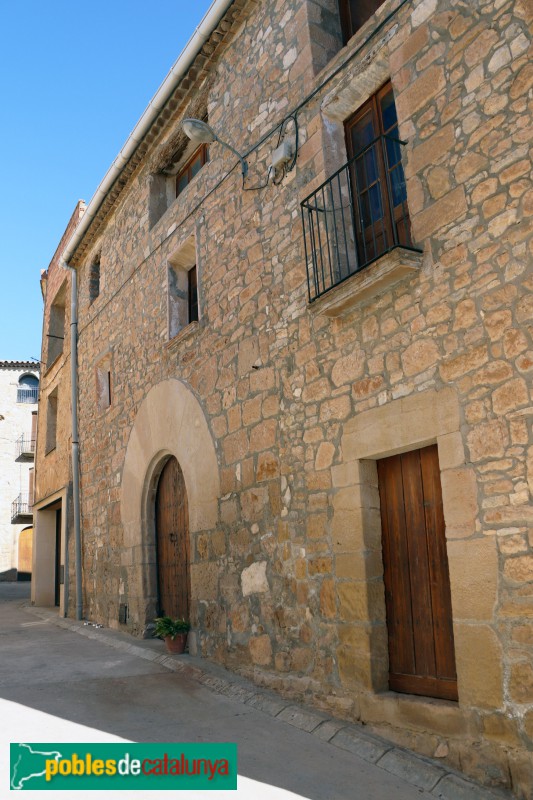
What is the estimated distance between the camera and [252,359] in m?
5.74

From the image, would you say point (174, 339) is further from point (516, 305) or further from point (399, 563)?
point (516, 305)

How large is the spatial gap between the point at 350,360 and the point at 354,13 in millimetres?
3041

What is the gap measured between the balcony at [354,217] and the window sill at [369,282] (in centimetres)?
3

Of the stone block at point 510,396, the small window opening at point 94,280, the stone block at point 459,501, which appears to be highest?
the small window opening at point 94,280

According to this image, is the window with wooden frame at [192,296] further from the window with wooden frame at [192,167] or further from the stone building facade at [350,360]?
the window with wooden frame at [192,167]

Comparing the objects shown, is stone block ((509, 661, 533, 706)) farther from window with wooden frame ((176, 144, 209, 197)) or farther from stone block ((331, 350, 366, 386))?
window with wooden frame ((176, 144, 209, 197))

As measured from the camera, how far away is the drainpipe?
31.9 feet

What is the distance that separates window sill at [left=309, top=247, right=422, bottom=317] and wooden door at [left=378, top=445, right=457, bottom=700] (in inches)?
41.4

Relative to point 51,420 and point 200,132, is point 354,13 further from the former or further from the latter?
point 51,420

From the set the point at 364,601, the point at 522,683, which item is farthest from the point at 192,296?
the point at 522,683

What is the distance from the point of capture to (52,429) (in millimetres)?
12898

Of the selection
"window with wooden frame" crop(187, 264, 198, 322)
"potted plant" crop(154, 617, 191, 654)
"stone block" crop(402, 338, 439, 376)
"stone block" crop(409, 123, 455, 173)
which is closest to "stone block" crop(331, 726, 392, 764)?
"stone block" crop(402, 338, 439, 376)

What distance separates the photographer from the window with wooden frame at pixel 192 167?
749 centimetres

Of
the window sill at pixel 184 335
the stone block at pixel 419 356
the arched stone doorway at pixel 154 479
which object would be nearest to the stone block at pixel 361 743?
the stone block at pixel 419 356
